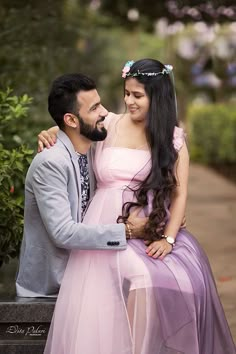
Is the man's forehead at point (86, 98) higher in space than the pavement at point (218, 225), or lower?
higher

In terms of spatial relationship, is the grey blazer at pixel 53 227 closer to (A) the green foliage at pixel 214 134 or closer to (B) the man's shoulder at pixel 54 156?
(B) the man's shoulder at pixel 54 156

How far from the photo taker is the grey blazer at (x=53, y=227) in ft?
15.0

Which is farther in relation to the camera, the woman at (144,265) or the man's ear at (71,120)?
the man's ear at (71,120)

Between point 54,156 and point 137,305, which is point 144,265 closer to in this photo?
point 137,305

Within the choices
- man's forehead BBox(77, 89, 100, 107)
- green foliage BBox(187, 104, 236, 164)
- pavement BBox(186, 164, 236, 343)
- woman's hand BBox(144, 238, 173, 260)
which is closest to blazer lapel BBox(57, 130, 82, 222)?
man's forehead BBox(77, 89, 100, 107)

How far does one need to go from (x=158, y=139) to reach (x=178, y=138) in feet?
0.45

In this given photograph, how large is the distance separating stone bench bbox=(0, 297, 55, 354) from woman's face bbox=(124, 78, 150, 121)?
3.55ft

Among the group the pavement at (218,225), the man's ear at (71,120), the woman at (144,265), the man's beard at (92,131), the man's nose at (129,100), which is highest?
the man's nose at (129,100)

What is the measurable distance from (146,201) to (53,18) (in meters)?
7.86

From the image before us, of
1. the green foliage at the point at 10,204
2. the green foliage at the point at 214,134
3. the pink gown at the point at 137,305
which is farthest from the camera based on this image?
the green foliage at the point at 214,134

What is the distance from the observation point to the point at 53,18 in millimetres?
12273

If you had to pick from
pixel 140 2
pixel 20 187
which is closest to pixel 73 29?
pixel 140 2

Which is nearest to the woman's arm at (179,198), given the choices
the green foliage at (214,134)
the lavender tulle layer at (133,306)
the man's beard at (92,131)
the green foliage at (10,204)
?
the lavender tulle layer at (133,306)

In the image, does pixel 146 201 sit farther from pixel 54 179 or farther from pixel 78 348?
pixel 78 348
